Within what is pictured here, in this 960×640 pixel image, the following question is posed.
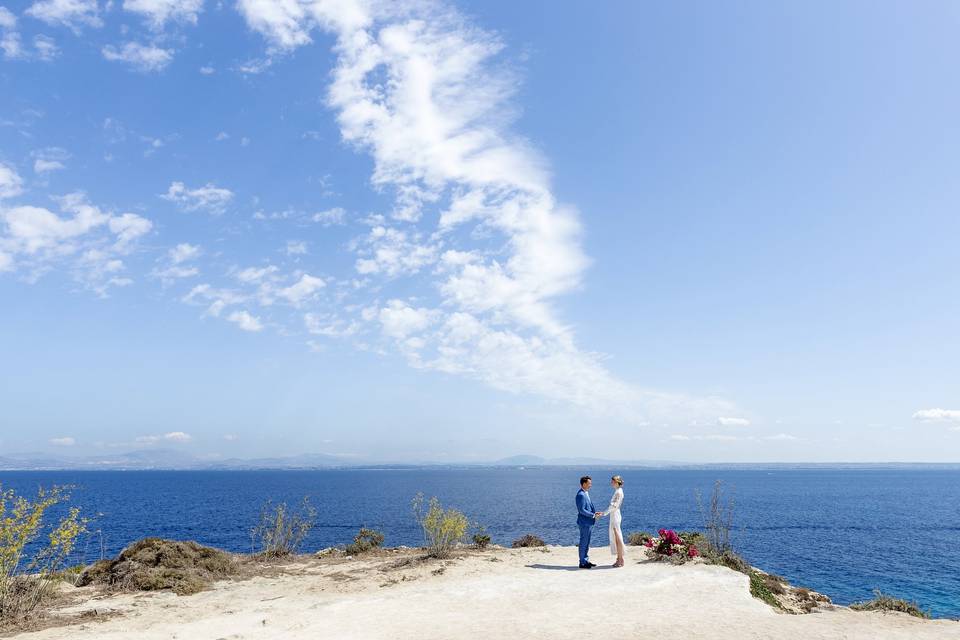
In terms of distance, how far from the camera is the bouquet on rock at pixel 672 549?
17938 mm

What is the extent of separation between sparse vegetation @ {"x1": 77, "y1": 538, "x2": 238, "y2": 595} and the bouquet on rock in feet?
44.1

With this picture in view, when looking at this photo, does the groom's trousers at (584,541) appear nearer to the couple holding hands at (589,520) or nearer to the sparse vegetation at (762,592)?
the couple holding hands at (589,520)

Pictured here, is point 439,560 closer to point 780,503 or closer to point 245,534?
point 245,534

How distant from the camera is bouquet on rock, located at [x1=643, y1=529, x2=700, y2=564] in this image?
58.9 ft

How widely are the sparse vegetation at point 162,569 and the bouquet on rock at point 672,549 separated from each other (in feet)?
44.1

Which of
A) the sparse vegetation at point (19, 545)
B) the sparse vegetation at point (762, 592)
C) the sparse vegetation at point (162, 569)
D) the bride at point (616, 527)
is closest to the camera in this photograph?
the sparse vegetation at point (19, 545)

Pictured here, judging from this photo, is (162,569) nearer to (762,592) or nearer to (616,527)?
(616,527)

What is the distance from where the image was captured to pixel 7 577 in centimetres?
1320

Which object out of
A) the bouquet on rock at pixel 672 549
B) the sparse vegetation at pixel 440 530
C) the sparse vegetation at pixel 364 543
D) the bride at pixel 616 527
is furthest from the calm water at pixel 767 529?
the sparse vegetation at pixel 364 543

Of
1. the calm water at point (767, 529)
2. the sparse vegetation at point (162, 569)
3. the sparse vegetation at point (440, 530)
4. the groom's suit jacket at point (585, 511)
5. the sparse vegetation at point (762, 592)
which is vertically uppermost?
the groom's suit jacket at point (585, 511)

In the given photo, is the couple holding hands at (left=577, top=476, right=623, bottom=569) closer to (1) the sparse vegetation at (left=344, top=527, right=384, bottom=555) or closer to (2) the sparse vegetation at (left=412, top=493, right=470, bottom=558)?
(2) the sparse vegetation at (left=412, top=493, right=470, bottom=558)

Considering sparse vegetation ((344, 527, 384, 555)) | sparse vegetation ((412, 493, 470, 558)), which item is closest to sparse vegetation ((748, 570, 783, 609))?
sparse vegetation ((412, 493, 470, 558))

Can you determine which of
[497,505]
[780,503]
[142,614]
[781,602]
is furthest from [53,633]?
[780,503]

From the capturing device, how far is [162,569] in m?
17.2
